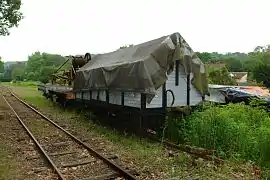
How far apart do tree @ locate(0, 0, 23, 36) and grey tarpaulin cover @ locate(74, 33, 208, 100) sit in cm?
892

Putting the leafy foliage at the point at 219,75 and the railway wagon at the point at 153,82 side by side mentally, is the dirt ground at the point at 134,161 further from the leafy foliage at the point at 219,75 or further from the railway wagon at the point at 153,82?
the leafy foliage at the point at 219,75

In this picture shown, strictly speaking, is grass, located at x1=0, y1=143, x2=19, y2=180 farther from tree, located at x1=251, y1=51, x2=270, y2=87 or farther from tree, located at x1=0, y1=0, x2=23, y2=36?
tree, located at x1=251, y1=51, x2=270, y2=87

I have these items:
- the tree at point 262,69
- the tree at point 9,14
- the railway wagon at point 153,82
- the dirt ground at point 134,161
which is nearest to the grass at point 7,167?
the dirt ground at point 134,161

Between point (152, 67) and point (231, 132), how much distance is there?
3.32 metres

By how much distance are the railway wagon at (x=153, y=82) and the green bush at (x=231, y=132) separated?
99 centimetres

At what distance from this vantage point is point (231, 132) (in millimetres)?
9172

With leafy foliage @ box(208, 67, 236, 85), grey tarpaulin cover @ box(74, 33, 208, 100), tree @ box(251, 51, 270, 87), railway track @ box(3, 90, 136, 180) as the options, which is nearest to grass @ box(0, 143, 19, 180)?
railway track @ box(3, 90, 136, 180)

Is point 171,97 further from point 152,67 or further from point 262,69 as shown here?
point 262,69

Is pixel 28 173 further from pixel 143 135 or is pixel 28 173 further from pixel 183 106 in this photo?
pixel 183 106

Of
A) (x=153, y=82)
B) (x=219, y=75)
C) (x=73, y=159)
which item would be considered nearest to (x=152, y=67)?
(x=153, y=82)

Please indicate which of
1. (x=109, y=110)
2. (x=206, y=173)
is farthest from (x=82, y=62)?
(x=206, y=173)

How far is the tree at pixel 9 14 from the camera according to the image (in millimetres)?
19172

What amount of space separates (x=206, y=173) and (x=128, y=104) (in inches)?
206

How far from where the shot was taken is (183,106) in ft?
39.1
